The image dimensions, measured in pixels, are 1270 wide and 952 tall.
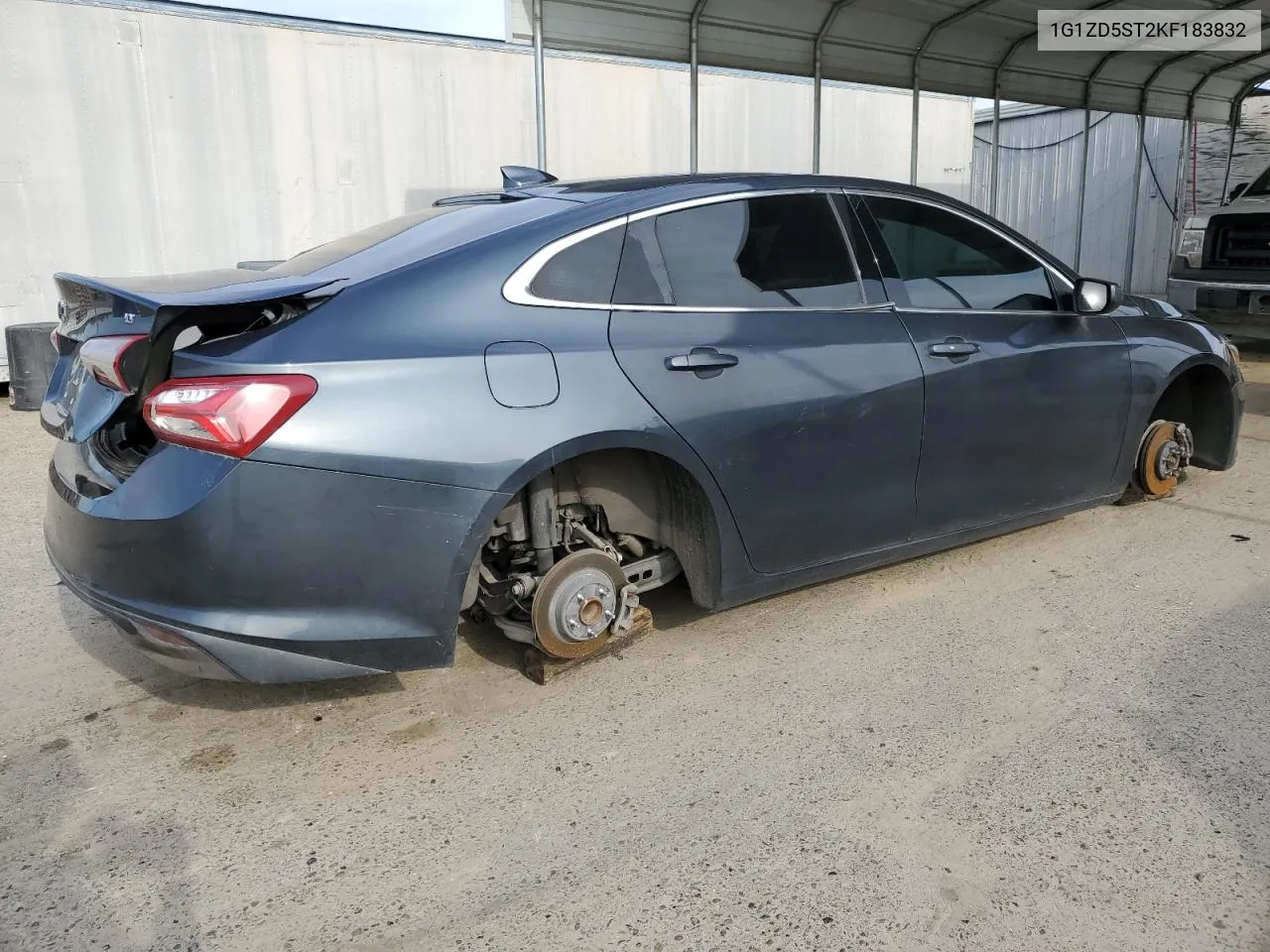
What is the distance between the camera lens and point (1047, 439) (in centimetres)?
409

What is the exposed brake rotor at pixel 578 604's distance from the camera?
3055mm

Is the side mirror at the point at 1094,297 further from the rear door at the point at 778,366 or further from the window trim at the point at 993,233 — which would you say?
the rear door at the point at 778,366

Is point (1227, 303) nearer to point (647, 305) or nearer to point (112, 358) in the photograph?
point (647, 305)

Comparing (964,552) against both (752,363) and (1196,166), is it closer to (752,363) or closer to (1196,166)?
A: (752,363)

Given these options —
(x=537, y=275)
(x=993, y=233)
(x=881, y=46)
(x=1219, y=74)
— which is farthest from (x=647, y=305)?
(x=1219, y=74)

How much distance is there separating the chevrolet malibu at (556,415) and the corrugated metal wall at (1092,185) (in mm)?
15142

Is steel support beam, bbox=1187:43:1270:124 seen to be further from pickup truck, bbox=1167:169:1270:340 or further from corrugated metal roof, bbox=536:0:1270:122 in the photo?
pickup truck, bbox=1167:169:1270:340

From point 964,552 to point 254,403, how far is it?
10.7 feet

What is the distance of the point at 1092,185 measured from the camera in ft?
61.6

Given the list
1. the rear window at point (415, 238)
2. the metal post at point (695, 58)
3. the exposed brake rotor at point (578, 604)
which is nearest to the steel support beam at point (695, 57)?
the metal post at point (695, 58)

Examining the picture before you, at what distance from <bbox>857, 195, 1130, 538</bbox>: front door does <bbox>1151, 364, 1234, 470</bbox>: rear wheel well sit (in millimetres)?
1007

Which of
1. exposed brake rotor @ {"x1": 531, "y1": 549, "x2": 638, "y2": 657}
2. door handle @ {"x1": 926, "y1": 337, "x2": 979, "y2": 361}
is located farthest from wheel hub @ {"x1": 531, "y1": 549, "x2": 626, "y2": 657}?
door handle @ {"x1": 926, "y1": 337, "x2": 979, "y2": 361}

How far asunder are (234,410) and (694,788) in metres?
1.54

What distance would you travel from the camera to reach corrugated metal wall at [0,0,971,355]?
26.2 feet
